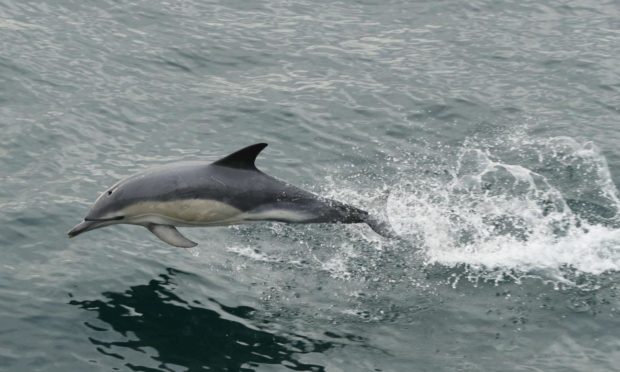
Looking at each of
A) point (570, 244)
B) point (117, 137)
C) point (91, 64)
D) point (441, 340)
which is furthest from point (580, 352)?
point (91, 64)

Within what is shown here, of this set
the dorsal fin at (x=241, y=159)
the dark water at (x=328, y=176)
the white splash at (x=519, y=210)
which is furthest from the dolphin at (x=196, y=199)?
the white splash at (x=519, y=210)

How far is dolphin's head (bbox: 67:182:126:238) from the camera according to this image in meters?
15.2

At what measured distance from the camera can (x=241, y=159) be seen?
49.7 ft

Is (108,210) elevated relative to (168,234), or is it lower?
elevated

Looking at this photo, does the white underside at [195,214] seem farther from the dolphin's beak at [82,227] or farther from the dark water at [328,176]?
Answer: the dark water at [328,176]

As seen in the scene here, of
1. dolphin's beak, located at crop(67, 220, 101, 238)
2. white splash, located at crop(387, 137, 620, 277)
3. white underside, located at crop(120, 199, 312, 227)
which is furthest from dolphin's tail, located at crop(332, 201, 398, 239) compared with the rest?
dolphin's beak, located at crop(67, 220, 101, 238)

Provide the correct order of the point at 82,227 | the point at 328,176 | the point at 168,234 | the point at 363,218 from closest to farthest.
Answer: the point at 168,234 → the point at 82,227 → the point at 363,218 → the point at 328,176

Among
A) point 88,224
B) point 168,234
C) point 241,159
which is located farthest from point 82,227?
point 241,159

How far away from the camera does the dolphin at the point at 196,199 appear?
1512 centimetres

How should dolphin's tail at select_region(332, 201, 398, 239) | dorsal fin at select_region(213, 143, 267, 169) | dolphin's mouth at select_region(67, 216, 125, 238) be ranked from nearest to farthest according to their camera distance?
1. dorsal fin at select_region(213, 143, 267, 169)
2. dolphin's mouth at select_region(67, 216, 125, 238)
3. dolphin's tail at select_region(332, 201, 398, 239)

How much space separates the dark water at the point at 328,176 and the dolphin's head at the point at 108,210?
95 centimetres

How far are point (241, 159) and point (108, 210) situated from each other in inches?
78.8

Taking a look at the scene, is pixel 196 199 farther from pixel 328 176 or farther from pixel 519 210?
pixel 519 210

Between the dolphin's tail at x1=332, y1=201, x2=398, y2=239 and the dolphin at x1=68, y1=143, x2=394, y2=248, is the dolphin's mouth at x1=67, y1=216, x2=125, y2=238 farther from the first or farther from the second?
the dolphin's tail at x1=332, y1=201, x2=398, y2=239
